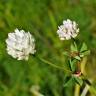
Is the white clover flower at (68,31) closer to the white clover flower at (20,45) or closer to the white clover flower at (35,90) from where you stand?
the white clover flower at (20,45)

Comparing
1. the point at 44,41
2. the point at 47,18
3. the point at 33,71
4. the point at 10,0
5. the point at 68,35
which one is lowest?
the point at 68,35

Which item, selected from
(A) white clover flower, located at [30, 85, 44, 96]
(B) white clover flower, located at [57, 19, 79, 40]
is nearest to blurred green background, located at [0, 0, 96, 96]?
(A) white clover flower, located at [30, 85, 44, 96]

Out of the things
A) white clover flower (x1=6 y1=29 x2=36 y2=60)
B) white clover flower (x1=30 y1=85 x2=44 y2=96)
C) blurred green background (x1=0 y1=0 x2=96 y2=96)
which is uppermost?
blurred green background (x1=0 y1=0 x2=96 y2=96)

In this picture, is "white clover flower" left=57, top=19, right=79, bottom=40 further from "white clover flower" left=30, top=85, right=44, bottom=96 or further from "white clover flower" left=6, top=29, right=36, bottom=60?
"white clover flower" left=30, top=85, right=44, bottom=96

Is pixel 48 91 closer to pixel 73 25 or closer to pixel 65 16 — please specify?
pixel 65 16

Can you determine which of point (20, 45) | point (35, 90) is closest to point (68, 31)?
point (20, 45)

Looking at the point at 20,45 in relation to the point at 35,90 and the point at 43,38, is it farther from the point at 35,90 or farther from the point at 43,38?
the point at 43,38

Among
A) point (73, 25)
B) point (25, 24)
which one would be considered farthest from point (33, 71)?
point (73, 25)
